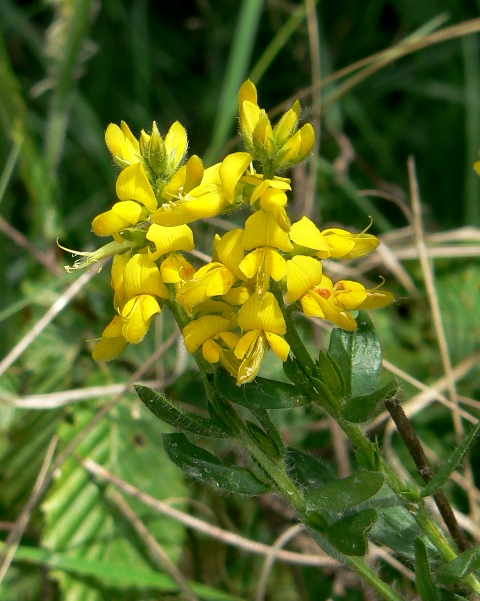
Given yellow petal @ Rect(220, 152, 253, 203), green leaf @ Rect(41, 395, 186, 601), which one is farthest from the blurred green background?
yellow petal @ Rect(220, 152, 253, 203)

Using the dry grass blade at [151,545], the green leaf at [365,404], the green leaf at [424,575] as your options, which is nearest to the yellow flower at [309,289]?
the green leaf at [365,404]

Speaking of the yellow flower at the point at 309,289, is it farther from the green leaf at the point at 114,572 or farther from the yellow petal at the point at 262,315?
the green leaf at the point at 114,572

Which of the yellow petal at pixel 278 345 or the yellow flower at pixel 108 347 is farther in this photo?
the yellow flower at pixel 108 347


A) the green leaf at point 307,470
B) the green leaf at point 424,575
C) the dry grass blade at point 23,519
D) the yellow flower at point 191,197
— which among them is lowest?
the dry grass blade at point 23,519

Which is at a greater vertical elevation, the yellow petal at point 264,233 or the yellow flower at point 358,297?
the yellow petal at point 264,233

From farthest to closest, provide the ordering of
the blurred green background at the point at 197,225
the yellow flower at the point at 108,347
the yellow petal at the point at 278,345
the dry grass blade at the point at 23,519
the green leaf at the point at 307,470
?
the blurred green background at the point at 197,225 → the dry grass blade at the point at 23,519 → the green leaf at the point at 307,470 → the yellow flower at the point at 108,347 → the yellow petal at the point at 278,345

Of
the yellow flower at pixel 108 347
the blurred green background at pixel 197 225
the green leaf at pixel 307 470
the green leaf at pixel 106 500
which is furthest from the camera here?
the blurred green background at pixel 197 225
